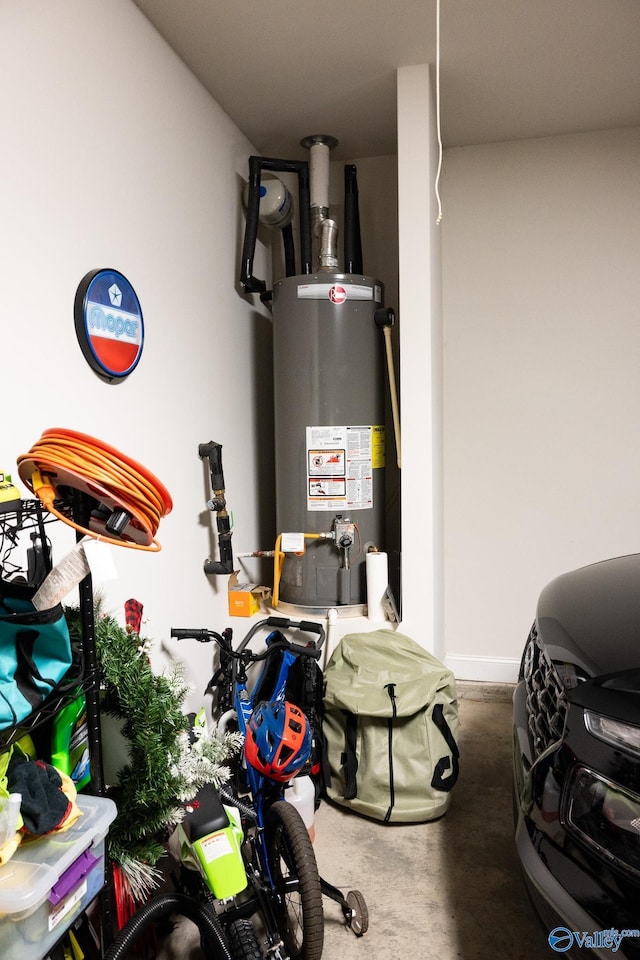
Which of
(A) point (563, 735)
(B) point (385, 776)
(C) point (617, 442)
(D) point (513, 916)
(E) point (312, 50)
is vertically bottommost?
(D) point (513, 916)

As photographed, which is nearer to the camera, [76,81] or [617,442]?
[76,81]

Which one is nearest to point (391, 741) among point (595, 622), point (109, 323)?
point (595, 622)

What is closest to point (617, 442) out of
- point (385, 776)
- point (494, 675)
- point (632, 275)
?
point (632, 275)

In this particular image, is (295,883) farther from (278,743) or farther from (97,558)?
(97,558)

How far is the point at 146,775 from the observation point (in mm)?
1378

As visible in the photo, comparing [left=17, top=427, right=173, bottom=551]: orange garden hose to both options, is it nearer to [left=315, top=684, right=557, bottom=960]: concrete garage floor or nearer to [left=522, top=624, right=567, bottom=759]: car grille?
[left=522, top=624, right=567, bottom=759]: car grille

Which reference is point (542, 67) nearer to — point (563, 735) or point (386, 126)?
point (386, 126)

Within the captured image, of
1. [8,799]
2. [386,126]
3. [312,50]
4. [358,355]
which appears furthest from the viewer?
[386,126]

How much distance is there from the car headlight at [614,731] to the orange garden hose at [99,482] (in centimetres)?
87

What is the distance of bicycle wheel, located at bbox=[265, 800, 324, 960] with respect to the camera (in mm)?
1546

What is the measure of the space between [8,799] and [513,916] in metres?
1.48

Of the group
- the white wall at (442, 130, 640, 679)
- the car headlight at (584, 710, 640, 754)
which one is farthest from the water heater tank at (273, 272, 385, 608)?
the car headlight at (584, 710, 640, 754)

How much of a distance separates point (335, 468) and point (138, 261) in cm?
109

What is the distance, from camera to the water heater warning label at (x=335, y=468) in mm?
2689
